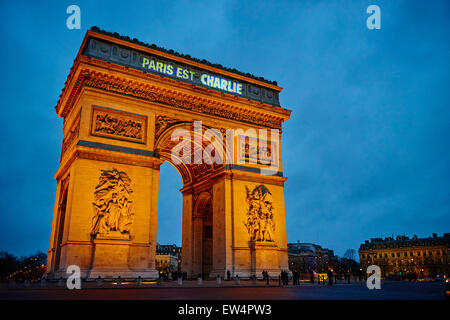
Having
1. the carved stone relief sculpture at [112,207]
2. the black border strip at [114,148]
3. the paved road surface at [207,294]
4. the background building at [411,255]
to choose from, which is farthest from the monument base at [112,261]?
the background building at [411,255]

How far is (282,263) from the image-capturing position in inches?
958

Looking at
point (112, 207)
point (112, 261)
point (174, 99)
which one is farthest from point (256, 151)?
point (112, 261)

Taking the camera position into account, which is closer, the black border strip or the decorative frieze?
the black border strip

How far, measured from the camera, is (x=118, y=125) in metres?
21.3

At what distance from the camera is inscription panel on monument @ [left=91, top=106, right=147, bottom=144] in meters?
20.7

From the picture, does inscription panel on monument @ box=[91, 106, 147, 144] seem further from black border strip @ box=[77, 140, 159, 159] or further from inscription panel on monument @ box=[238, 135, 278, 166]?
inscription panel on monument @ box=[238, 135, 278, 166]

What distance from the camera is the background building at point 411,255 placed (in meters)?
78.6

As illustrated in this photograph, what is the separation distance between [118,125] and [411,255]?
83115mm

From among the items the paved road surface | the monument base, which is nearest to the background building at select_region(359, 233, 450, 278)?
the monument base

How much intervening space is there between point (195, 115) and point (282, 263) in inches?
450

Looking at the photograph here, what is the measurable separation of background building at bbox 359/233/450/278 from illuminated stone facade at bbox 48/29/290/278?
203ft
